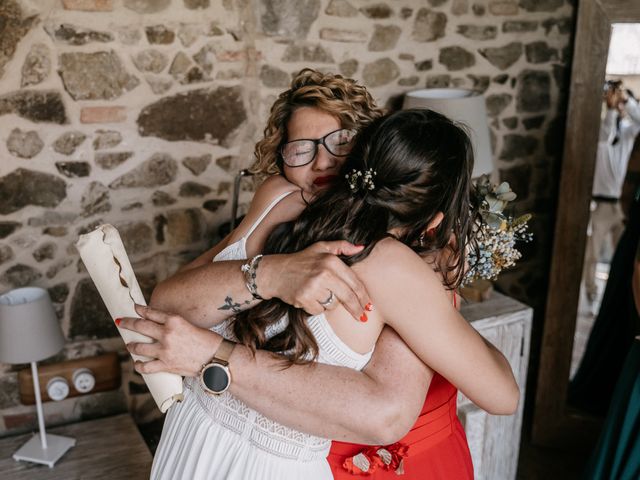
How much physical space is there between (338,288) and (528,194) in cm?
281

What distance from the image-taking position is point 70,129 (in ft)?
8.27

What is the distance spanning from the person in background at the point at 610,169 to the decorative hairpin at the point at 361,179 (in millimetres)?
2110

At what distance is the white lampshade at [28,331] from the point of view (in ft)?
7.62

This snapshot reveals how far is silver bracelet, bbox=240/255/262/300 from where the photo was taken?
1.26 meters

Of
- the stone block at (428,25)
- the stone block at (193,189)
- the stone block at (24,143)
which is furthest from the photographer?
the stone block at (428,25)

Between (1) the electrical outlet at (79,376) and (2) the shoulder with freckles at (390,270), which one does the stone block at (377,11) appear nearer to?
(1) the electrical outlet at (79,376)

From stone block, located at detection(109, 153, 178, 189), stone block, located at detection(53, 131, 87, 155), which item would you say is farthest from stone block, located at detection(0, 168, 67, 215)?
stone block, located at detection(109, 153, 178, 189)

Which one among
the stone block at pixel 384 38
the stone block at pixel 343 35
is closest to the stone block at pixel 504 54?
the stone block at pixel 384 38

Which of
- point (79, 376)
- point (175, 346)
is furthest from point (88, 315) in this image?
point (175, 346)

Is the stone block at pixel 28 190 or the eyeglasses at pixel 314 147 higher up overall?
the eyeglasses at pixel 314 147

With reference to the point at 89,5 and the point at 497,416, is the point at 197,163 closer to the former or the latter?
the point at 89,5

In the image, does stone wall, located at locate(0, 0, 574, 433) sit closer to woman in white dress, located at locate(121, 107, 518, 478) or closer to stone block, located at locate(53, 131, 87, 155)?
stone block, located at locate(53, 131, 87, 155)

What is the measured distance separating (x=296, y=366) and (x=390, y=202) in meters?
0.37

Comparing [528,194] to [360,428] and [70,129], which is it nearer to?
[70,129]
